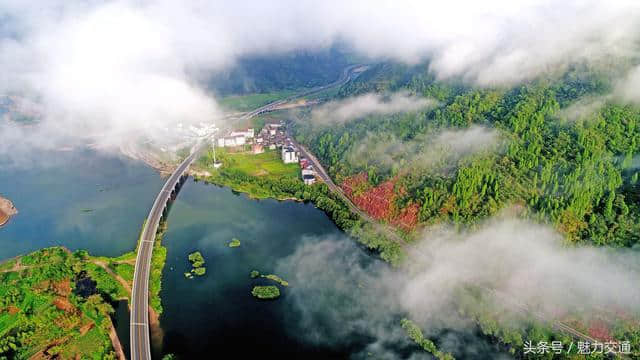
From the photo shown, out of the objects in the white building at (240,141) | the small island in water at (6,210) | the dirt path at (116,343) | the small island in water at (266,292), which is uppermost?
the white building at (240,141)

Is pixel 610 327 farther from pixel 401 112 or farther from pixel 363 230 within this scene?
pixel 401 112

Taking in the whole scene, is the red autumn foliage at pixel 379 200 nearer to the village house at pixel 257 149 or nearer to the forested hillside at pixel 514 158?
the forested hillside at pixel 514 158

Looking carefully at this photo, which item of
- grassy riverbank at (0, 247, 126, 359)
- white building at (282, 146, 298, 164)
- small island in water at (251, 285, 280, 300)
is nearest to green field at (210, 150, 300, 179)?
white building at (282, 146, 298, 164)

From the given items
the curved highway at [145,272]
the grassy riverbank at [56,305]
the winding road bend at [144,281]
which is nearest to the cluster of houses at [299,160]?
the curved highway at [145,272]

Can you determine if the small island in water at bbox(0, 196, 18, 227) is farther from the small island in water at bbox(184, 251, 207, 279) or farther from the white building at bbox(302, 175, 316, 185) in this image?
the white building at bbox(302, 175, 316, 185)

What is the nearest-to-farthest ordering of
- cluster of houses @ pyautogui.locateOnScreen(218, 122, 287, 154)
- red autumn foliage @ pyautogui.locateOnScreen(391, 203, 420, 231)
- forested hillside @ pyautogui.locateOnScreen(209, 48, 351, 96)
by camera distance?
red autumn foliage @ pyautogui.locateOnScreen(391, 203, 420, 231), cluster of houses @ pyautogui.locateOnScreen(218, 122, 287, 154), forested hillside @ pyautogui.locateOnScreen(209, 48, 351, 96)

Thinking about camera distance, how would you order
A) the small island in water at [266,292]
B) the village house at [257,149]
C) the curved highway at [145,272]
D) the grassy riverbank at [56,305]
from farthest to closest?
the village house at [257,149] → the small island in water at [266,292] → the grassy riverbank at [56,305] → the curved highway at [145,272]

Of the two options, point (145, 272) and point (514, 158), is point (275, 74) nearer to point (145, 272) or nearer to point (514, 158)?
point (514, 158)
